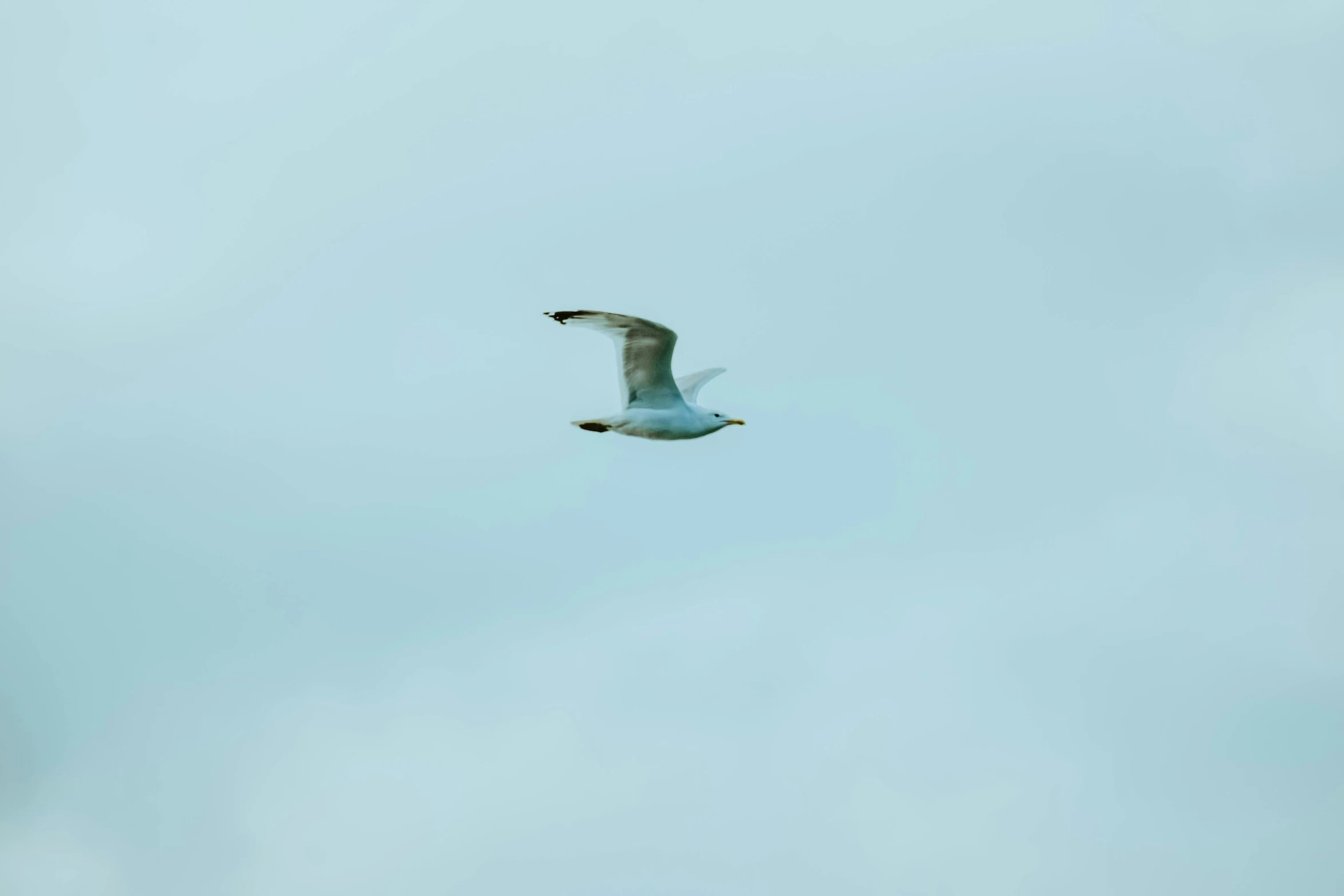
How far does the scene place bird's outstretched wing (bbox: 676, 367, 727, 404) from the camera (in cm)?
3039

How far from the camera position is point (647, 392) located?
1114 inches

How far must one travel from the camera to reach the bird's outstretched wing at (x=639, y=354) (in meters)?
26.7

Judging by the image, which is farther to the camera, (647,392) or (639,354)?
(647,392)

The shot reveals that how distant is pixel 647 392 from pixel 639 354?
896mm

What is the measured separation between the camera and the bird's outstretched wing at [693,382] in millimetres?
30391

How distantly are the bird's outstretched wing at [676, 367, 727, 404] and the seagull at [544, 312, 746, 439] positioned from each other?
1260 millimetres

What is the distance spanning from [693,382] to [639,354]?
12.9 feet

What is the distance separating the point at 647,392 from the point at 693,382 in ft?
10.7

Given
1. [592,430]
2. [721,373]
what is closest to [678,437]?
[592,430]

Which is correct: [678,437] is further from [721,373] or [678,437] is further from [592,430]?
[721,373]

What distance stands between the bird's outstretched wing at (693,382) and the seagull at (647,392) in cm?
126

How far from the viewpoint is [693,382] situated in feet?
103

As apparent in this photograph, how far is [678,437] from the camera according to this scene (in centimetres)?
2847

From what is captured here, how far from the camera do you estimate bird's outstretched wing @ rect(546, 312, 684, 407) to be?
26688 millimetres
